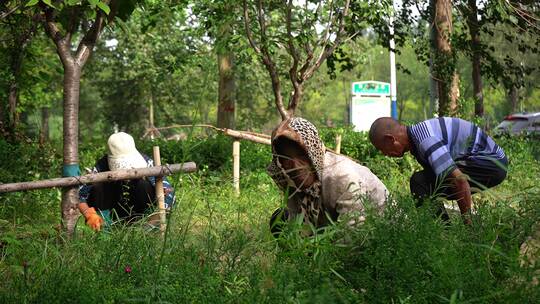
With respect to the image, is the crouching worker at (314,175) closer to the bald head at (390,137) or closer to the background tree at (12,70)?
the bald head at (390,137)

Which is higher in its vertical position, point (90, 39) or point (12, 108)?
point (90, 39)

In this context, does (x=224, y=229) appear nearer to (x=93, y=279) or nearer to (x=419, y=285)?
(x=93, y=279)

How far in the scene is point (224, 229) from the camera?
397 centimetres

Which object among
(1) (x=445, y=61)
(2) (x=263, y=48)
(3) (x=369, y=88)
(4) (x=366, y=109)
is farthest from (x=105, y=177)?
(3) (x=369, y=88)

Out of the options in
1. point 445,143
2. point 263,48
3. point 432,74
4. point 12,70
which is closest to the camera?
point 445,143

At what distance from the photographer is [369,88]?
1906 cm

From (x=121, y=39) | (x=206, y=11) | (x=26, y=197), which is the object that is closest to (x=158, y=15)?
(x=206, y=11)

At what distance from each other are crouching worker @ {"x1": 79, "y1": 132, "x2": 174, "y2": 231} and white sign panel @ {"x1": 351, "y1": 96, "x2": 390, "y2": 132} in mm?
11748

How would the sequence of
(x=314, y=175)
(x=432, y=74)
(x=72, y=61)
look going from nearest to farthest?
1. (x=314, y=175)
2. (x=72, y=61)
3. (x=432, y=74)

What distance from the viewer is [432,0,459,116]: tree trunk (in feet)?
45.4

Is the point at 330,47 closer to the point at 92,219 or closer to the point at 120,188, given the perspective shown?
the point at 120,188

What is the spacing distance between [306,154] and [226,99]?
644 inches

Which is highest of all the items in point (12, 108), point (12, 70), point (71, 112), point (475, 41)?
point (475, 41)

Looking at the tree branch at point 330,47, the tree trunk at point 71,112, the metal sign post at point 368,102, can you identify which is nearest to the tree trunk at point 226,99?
the metal sign post at point 368,102
